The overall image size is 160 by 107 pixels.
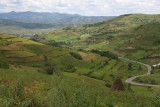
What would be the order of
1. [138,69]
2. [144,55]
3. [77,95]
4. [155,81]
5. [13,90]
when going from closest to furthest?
[77,95] < [13,90] < [155,81] < [138,69] < [144,55]

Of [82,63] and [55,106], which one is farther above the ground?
[55,106]

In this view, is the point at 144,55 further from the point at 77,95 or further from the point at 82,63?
the point at 77,95

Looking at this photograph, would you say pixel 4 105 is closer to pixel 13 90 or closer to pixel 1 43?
pixel 13 90

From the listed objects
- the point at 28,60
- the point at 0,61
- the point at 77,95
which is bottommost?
the point at 28,60

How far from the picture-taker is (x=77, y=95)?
Answer: 995 cm

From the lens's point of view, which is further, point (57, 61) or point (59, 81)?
point (57, 61)

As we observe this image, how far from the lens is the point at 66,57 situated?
4732 inches

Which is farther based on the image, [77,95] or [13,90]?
[13,90]

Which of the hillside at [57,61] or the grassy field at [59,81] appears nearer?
the grassy field at [59,81]

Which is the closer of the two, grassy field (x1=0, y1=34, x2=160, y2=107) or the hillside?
grassy field (x1=0, y1=34, x2=160, y2=107)

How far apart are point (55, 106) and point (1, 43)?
11111 centimetres

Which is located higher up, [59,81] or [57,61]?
[59,81]

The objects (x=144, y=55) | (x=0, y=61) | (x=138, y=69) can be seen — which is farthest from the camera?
(x=144, y=55)

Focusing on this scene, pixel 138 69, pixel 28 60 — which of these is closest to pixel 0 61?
pixel 28 60
